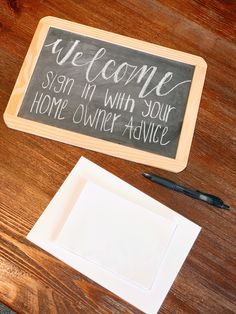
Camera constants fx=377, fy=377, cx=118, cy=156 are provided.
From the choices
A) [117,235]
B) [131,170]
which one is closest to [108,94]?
[131,170]

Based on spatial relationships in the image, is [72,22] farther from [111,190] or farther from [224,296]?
[224,296]

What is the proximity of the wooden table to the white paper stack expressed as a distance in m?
0.02

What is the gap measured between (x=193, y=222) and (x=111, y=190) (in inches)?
6.2

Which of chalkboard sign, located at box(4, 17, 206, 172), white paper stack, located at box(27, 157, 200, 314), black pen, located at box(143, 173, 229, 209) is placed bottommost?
white paper stack, located at box(27, 157, 200, 314)

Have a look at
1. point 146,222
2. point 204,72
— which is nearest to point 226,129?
point 204,72

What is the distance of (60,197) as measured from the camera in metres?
0.67

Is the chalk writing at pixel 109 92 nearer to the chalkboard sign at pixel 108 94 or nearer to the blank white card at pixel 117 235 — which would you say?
the chalkboard sign at pixel 108 94

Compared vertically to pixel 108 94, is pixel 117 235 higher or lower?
lower

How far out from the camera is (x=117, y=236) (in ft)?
2.12

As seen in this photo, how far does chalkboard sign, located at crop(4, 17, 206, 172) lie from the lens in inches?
27.6

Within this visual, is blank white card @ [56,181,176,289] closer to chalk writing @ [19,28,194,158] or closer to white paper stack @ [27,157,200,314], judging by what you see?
white paper stack @ [27,157,200,314]

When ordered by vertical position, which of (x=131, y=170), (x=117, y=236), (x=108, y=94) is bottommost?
(x=117, y=236)

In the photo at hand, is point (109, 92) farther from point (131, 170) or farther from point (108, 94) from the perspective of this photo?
point (131, 170)

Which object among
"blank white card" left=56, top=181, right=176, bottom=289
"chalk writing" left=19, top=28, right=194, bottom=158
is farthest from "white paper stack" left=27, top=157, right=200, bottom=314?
"chalk writing" left=19, top=28, right=194, bottom=158
